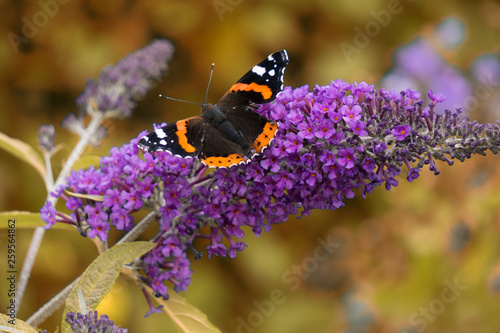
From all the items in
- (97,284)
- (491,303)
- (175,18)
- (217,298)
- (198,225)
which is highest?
(175,18)

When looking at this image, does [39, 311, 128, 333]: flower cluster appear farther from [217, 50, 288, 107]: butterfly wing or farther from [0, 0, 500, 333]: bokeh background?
[0, 0, 500, 333]: bokeh background

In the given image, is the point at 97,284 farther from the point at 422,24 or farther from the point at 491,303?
the point at 422,24

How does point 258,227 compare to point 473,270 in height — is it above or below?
below

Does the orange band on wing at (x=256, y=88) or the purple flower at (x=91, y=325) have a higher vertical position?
the orange band on wing at (x=256, y=88)

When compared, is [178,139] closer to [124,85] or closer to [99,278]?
[99,278]

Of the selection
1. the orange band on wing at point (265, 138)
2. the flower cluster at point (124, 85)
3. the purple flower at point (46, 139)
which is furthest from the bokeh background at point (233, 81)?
the orange band on wing at point (265, 138)

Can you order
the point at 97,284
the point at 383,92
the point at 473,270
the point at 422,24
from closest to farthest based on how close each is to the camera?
the point at 97,284 < the point at 383,92 < the point at 473,270 < the point at 422,24

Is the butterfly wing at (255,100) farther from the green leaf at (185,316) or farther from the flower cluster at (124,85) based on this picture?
the flower cluster at (124,85)

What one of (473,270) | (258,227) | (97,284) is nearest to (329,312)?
(473,270)

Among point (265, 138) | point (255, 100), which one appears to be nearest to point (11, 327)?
point (265, 138)
